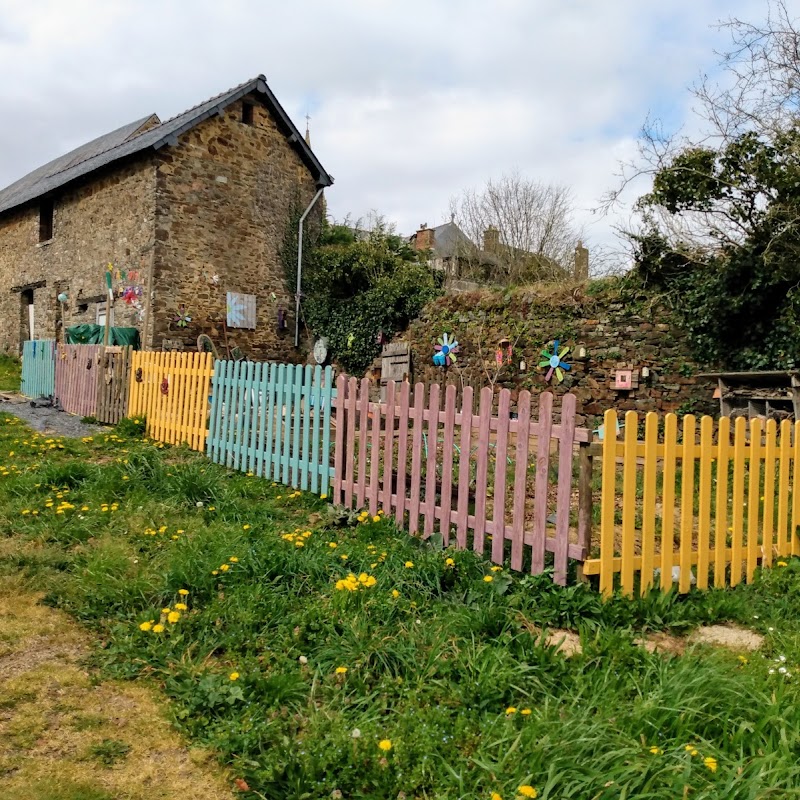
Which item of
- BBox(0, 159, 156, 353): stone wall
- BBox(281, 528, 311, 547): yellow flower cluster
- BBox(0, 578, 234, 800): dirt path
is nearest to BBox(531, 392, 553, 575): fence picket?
BBox(281, 528, 311, 547): yellow flower cluster

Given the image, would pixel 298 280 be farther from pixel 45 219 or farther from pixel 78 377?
pixel 45 219

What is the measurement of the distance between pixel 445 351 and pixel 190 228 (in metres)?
7.07

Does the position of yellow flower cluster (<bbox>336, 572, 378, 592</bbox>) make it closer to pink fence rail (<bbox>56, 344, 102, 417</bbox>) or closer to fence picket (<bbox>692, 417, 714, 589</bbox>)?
fence picket (<bbox>692, 417, 714, 589</bbox>)

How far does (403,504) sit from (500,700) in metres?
2.20

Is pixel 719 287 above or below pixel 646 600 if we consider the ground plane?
above

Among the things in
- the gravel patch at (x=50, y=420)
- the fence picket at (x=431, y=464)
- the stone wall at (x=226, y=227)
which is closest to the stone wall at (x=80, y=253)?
the stone wall at (x=226, y=227)

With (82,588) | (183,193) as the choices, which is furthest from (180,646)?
(183,193)

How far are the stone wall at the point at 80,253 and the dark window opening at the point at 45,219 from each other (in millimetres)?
212

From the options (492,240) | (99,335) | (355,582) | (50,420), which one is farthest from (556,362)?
(492,240)

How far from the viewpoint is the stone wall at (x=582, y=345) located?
426 inches

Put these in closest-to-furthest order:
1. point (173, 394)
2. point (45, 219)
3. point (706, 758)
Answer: point (706, 758) → point (173, 394) → point (45, 219)

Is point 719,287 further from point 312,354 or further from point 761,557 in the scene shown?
point 312,354

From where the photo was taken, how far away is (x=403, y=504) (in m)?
4.88

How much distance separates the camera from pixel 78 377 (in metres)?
11.4
